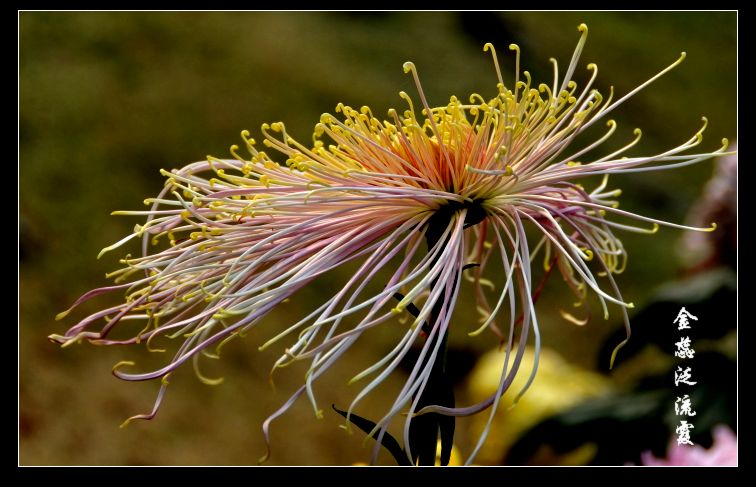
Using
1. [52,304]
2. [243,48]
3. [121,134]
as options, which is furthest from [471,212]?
[243,48]

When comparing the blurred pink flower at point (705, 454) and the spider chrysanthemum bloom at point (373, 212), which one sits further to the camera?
the blurred pink flower at point (705, 454)

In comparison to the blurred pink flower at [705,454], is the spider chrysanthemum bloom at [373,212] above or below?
above

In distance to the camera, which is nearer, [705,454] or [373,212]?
[373,212]

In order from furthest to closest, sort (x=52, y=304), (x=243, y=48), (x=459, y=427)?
(x=243, y=48) < (x=52, y=304) < (x=459, y=427)

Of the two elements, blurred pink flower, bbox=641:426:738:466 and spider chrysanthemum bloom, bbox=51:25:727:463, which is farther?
blurred pink flower, bbox=641:426:738:466

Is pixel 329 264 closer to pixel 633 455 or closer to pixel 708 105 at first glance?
pixel 633 455

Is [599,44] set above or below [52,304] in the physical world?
above

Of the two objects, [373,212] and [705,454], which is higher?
[373,212]

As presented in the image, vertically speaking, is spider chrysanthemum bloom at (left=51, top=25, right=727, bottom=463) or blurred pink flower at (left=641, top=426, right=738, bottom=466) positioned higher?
spider chrysanthemum bloom at (left=51, top=25, right=727, bottom=463)
